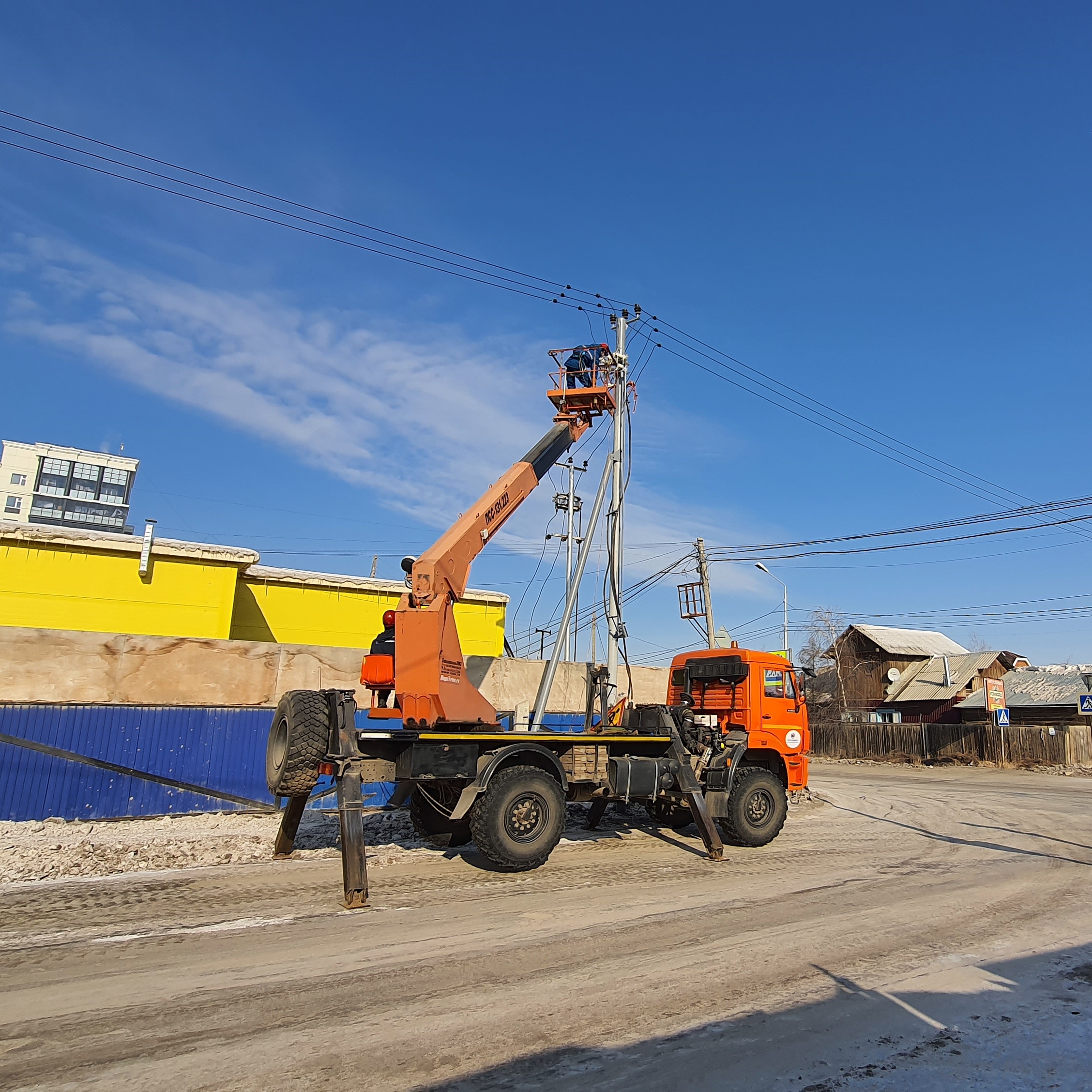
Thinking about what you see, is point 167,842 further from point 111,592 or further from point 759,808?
point 111,592

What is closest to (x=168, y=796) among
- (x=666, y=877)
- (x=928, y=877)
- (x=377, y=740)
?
(x=377, y=740)

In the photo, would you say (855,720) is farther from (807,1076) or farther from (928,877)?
(807,1076)

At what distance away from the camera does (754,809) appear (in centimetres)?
1178

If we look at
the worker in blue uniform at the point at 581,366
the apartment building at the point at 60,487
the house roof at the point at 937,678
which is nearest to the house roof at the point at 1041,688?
the house roof at the point at 937,678

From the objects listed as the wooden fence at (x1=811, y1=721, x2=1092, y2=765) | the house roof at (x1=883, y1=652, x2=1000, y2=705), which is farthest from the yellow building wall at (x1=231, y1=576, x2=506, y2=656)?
the house roof at (x1=883, y1=652, x2=1000, y2=705)

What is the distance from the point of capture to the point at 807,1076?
425cm

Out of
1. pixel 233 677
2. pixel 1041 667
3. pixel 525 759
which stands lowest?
pixel 525 759

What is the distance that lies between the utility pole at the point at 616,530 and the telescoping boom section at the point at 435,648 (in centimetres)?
547

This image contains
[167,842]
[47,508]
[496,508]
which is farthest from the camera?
[47,508]

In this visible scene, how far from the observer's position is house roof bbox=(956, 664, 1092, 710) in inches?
1524

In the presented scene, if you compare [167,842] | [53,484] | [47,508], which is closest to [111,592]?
[167,842]

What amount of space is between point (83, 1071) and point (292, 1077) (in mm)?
1150

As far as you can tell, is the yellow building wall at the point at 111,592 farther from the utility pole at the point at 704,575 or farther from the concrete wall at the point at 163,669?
the utility pole at the point at 704,575

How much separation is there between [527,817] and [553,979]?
12.8 ft
